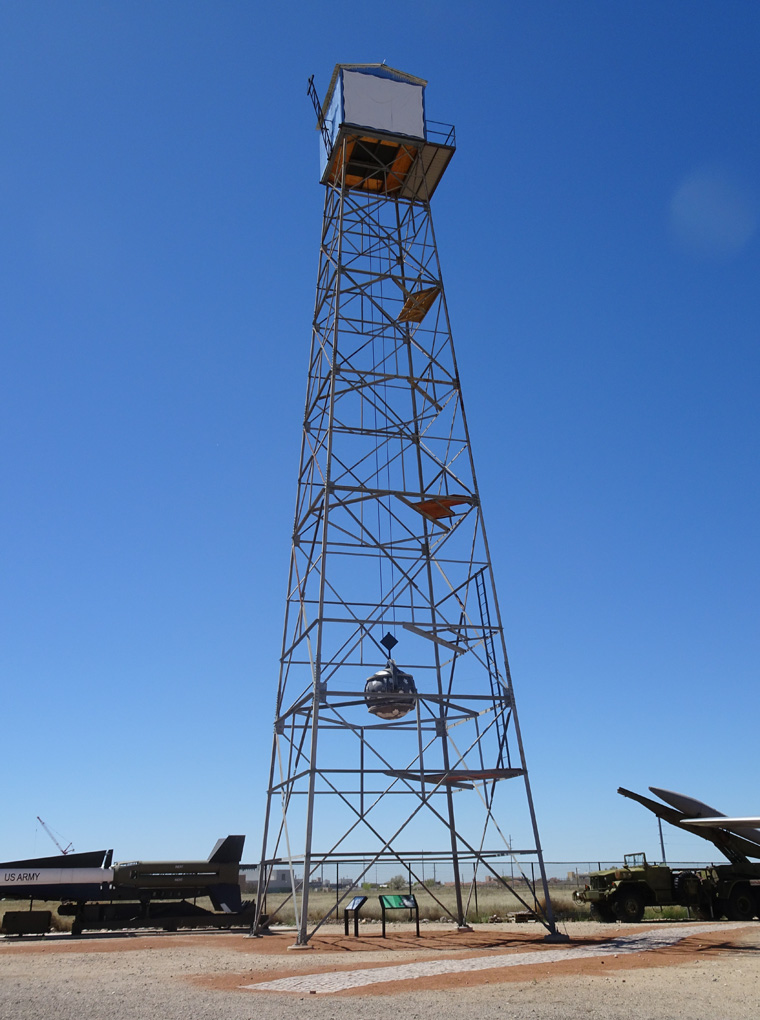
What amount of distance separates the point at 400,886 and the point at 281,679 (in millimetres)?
27880

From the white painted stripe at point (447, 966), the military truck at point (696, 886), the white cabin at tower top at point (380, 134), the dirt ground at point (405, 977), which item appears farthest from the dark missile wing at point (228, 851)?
the white cabin at tower top at point (380, 134)

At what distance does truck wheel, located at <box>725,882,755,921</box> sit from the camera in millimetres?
22422

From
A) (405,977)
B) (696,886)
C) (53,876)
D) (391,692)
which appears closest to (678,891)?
(696,886)

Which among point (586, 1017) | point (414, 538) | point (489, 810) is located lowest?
point (586, 1017)

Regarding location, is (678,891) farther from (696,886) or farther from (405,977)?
(405,977)

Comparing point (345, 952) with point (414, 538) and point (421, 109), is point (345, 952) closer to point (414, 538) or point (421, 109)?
point (414, 538)

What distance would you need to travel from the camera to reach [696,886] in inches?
907

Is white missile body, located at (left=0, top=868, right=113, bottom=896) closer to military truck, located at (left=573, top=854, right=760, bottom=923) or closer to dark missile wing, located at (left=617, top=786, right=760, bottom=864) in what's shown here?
military truck, located at (left=573, top=854, right=760, bottom=923)

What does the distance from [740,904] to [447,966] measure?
14.5 metres

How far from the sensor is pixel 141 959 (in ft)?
47.9

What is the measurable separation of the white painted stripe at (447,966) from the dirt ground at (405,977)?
26mm

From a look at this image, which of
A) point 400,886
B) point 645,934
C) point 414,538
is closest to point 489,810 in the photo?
point 645,934

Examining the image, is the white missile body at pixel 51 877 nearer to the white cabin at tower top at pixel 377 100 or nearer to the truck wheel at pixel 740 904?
the truck wheel at pixel 740 904

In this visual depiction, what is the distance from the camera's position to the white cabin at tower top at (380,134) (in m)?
21.8
